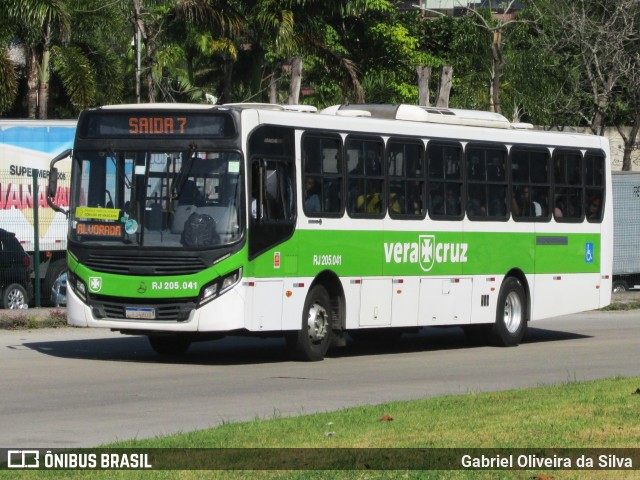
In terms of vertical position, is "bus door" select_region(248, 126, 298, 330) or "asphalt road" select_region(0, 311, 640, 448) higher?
"bus door" select_region(248, 126, 298, 330)

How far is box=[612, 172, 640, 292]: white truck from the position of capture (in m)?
35.2

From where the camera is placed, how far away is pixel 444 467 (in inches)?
340

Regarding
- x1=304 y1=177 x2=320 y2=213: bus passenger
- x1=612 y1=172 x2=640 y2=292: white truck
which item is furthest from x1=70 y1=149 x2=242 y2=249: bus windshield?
x1=612 y1=172 x2=640 y2=292: white truck

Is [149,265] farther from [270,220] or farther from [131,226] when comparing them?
[270,220]

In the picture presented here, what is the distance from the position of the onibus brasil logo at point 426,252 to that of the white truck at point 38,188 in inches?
345

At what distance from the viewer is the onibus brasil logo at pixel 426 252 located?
19297 millimetres

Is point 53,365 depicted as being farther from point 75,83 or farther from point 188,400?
point 75,83

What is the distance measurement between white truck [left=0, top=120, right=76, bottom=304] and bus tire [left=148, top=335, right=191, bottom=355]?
756cm

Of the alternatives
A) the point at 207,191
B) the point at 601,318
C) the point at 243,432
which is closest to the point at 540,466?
the point at 243,432

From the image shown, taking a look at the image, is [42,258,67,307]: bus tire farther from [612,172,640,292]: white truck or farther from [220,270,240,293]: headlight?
[612,172,640,292]: white truck

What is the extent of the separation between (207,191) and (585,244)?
8.37 metres

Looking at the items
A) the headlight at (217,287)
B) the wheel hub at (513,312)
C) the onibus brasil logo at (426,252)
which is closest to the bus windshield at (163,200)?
the headlight at (217,287)

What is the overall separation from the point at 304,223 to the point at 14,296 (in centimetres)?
984

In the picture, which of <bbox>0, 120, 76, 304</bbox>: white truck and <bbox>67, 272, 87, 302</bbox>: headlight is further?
<bbox>0, 120, 76, 304</bbox>: white truck
